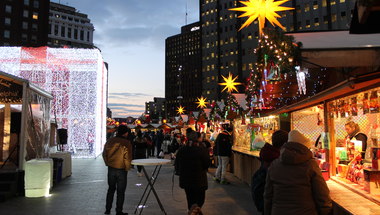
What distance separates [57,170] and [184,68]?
531ft

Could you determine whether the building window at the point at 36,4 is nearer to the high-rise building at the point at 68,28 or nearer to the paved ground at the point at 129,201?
the high-rise building at the point at 68,28

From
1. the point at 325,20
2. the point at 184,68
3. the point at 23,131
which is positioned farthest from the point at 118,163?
the point at 184,68

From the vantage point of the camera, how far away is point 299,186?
3260 millimetres

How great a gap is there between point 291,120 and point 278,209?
258 inches

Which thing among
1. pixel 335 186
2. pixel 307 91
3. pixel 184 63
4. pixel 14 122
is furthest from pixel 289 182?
pixel 184 63

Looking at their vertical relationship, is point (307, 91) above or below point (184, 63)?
below

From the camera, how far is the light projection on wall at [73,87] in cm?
2062

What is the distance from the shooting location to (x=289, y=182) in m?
3.29

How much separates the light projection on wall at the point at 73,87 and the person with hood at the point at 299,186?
62.1ft

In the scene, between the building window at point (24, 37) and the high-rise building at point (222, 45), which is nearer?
the building window at point (24, 37)

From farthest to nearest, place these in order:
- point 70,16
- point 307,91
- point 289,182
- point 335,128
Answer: point 70,16 < point 307,91 < point 335,128 < point 289,182

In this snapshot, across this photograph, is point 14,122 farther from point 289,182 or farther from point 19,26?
point 19,26

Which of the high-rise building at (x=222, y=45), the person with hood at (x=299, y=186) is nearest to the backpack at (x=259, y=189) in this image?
the person with hood at (x=299, y=186)

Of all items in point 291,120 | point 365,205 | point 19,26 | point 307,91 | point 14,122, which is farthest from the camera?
point 19,26
